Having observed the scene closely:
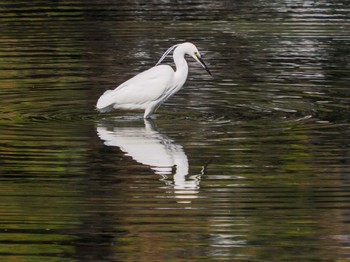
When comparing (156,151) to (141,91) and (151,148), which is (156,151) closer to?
(151,148)

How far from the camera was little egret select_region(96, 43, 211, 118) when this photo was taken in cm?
1535

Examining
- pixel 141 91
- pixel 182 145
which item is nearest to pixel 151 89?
pixel 141 91

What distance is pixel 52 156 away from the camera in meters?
13.0

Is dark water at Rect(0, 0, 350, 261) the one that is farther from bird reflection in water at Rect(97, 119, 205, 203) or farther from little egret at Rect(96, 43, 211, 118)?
little egret at Rect(96, 43, 211, 118)

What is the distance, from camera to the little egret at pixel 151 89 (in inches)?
604

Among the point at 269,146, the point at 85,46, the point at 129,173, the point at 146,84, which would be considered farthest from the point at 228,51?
the point at 129,173

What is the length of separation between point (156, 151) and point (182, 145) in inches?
12.7

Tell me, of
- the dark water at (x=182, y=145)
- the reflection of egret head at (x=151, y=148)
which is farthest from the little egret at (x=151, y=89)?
the reflection of egret head at (x=151, y=148)

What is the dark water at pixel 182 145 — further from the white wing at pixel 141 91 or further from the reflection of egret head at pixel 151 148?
the white wing at pixel 141 91

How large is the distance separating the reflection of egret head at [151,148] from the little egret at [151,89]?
0.30 m

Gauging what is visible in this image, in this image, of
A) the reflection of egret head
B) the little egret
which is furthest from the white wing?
the reflection of egret head

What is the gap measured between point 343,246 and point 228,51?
10136 mm

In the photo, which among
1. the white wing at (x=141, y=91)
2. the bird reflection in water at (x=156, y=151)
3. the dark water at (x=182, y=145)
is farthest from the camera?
the white wing at (x=141, y=91)

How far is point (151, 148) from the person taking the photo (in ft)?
44.2
